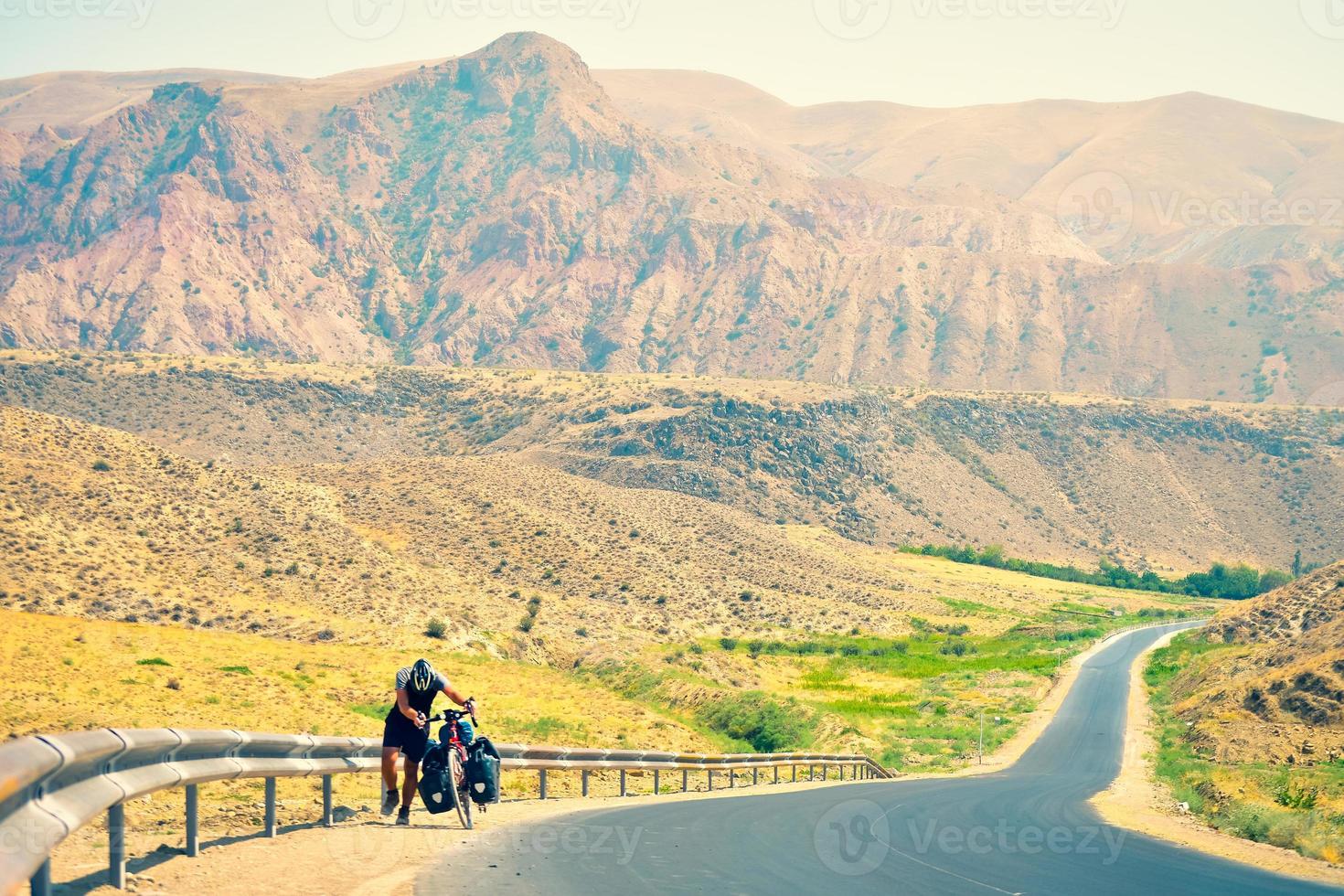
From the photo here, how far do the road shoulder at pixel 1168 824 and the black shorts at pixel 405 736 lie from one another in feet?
35.1

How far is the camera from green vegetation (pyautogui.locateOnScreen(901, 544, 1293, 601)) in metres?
138

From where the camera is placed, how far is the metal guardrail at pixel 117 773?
295 inches

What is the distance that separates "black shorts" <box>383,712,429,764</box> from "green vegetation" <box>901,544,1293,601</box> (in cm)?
12243

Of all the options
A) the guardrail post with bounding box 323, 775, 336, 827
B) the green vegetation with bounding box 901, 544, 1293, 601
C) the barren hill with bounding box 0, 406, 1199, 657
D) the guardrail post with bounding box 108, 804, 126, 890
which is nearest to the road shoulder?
the guardrail post with bounding box 323, 775, 336, 827

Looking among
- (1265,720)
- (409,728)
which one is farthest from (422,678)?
(1265,720)

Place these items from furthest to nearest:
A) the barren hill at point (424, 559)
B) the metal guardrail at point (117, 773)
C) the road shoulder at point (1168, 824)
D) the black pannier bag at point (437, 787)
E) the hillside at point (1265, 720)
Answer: the barren hill at point (424, 559) → the hillside at point (1265, 720) → the road shoulder at point (1168, 824) → the black pannier bag at point (437, 787) → the metal guardrail at point (117, 773)

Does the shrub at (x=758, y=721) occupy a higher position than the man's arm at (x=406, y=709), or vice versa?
the man's arm at (x=406, y=709)

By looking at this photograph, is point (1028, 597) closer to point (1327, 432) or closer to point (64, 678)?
point (1327, 432)

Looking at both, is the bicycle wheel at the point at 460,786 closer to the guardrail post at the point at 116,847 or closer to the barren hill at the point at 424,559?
the guardrail post at the point at 116,847

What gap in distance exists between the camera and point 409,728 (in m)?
16.3

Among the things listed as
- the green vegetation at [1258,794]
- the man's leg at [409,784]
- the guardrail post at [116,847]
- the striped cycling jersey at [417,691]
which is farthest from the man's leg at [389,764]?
the green vegetation at [1258,794]

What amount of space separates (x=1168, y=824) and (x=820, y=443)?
123 metres

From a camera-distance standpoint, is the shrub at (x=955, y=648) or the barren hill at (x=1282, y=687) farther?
the shrub at (x=955, y=648)

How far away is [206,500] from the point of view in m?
78.1
